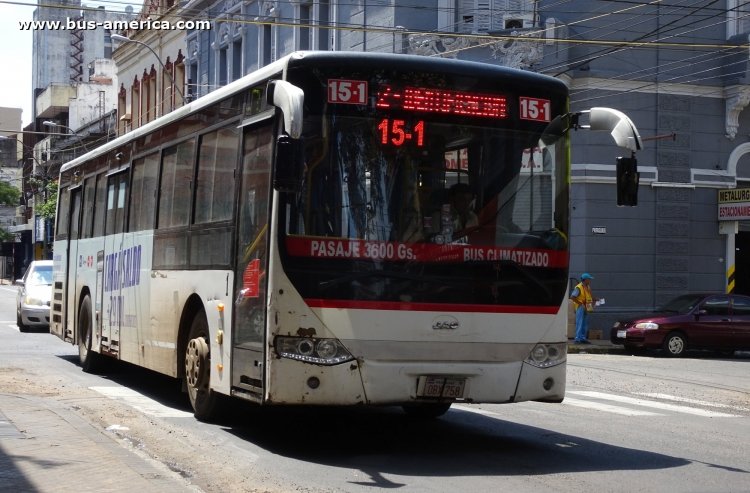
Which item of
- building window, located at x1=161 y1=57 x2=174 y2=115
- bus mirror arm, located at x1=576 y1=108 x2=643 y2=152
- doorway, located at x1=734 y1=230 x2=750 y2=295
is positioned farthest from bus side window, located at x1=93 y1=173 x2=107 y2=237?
building window, located at x1=161 y1=57 x2=174 y2=115

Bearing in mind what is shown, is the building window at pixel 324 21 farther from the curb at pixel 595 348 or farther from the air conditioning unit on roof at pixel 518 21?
the curb at pixel 595 348

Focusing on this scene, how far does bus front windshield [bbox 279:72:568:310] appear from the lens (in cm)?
909

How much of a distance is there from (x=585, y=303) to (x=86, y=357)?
13622 mm

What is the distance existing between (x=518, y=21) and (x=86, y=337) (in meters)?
15.8

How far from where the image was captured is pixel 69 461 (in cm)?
873

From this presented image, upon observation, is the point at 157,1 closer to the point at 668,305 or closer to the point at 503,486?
the point at 668,305

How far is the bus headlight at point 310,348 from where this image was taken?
9008 mm

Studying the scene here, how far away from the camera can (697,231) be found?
1191 inches

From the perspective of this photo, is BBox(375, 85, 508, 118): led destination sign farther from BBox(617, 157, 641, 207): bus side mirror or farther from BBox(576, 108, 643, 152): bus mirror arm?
BBox(617, 157, 641, 207): bus side mirror

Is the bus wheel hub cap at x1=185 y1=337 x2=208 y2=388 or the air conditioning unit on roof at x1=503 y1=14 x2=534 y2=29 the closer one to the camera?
the bus wheel hub cap at x1=185 y1=337 x2=208 y2=388

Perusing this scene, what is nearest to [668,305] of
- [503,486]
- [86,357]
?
[86,357]

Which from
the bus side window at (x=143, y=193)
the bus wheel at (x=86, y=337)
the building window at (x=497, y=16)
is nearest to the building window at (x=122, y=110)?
the building window at (x=497, y=16)

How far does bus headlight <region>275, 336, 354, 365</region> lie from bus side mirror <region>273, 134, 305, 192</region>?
121cm

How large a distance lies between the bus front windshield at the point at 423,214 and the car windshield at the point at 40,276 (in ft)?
68.2
